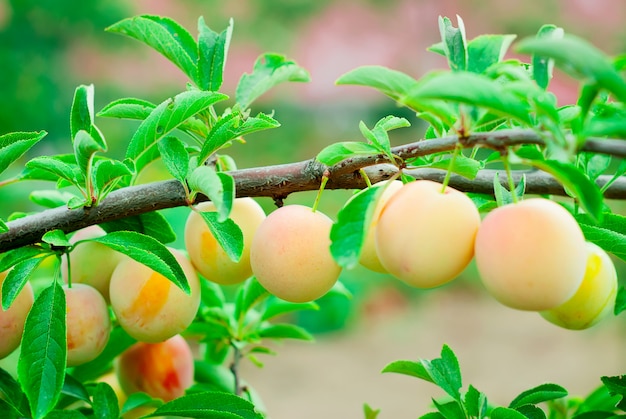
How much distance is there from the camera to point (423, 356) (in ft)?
9.64

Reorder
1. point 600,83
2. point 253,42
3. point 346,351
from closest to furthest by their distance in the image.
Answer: point 600,83
point 346,351
point 253,42

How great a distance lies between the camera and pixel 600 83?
11.7 inches

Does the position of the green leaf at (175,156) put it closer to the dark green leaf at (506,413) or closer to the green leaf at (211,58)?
the green leaf at (211,58)

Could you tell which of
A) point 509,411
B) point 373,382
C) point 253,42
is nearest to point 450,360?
point 509,411

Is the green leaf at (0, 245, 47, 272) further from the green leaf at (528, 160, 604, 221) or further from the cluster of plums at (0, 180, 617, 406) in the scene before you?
the green leaf at (528, 160, 604, 221)

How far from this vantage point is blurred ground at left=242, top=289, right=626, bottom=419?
8.78 feet

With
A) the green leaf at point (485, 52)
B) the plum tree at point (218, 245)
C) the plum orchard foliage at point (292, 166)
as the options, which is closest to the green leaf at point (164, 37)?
the plum orchard foliage at point (292, 166)

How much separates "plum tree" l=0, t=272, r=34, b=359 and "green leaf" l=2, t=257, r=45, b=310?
0.17ft

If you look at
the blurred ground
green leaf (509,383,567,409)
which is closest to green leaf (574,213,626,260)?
green leaf (509,383,567,409)

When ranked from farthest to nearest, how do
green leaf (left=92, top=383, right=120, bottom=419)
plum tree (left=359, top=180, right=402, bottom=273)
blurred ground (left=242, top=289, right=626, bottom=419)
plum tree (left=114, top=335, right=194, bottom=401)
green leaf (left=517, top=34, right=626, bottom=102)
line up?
blurred ground (left=242, top=289, right=626, bottom=419)
plum tree (left=114, top=335, right=194, bottom=401)
green leaf (left=92, top=383, right=120, bottom=419)
plum tree (left=359, top=180, right=402, bottom=273)
green leaf (left=517, top=34, right=626, bottom=102)

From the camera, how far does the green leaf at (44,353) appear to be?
1.37ft

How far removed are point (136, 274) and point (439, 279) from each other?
231 mm

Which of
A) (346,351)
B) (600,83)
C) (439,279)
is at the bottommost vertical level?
(346,351)

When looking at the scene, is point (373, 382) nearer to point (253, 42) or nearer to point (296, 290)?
point (296, 290)
